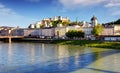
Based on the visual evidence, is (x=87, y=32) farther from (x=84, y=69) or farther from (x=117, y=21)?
(x=84, y=69)

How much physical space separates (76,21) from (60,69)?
97.8 meters

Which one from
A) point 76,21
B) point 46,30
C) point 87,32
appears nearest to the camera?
point 87,32

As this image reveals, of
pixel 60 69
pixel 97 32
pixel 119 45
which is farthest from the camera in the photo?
pixel 97 32

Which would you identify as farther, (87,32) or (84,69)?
(87,32)

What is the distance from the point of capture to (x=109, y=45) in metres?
49.6

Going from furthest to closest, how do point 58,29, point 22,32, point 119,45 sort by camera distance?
point 22,32, point 58,29, point 119,45

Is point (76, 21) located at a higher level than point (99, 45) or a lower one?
higher

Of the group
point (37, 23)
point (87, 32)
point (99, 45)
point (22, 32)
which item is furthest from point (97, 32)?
point (37, 23)

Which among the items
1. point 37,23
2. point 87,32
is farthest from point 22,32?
point 87,32

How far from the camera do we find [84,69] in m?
21.4

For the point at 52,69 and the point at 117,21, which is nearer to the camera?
the point at 52,69

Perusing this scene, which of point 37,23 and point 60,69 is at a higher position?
point 37,23

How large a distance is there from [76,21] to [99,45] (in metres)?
67.3

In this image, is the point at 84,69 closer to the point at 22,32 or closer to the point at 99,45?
the point at 99,45
